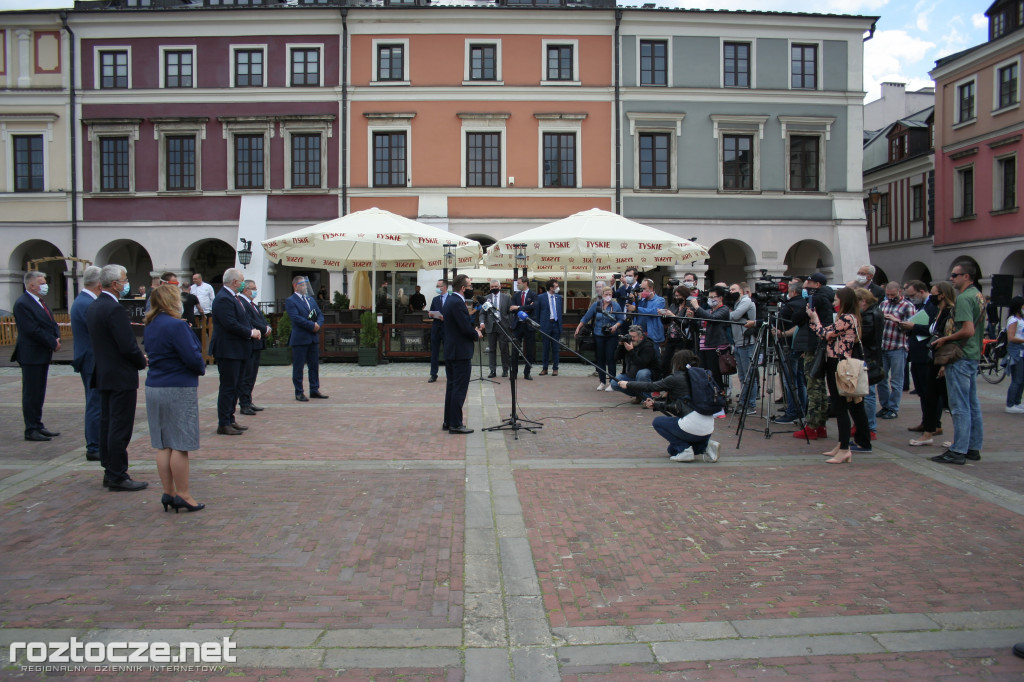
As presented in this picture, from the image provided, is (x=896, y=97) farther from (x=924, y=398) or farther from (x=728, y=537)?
(x=728, y=537)

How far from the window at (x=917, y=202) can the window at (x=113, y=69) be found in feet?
114

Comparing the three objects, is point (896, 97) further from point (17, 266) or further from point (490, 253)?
point (17, 266)

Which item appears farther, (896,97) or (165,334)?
(896,97)

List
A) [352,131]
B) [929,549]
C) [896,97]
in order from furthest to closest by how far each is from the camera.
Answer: [896,97] < [352,131] < [929,549]

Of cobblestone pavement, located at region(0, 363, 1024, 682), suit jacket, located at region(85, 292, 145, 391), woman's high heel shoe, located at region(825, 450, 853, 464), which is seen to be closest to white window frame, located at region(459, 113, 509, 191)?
cobblestone pavement, located at region(0, 363, 1024, 682)

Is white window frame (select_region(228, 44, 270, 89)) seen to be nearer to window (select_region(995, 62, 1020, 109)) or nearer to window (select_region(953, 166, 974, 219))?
window (select_region(995, 62, 1020, 109))

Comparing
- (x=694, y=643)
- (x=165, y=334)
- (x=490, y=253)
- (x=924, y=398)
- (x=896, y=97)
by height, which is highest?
(x=896, y=97)

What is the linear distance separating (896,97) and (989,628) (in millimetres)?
50062

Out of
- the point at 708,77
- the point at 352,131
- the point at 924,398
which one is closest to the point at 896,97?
the point at 708,77

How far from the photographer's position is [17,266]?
28562 millimetres

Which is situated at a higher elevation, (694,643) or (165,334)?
(165,334)

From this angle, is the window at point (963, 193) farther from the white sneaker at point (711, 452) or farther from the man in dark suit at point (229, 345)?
the man in dark suit at point (229, 345)

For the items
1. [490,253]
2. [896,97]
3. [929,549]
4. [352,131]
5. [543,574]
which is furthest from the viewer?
[896,97]

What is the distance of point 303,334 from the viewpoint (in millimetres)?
12102
